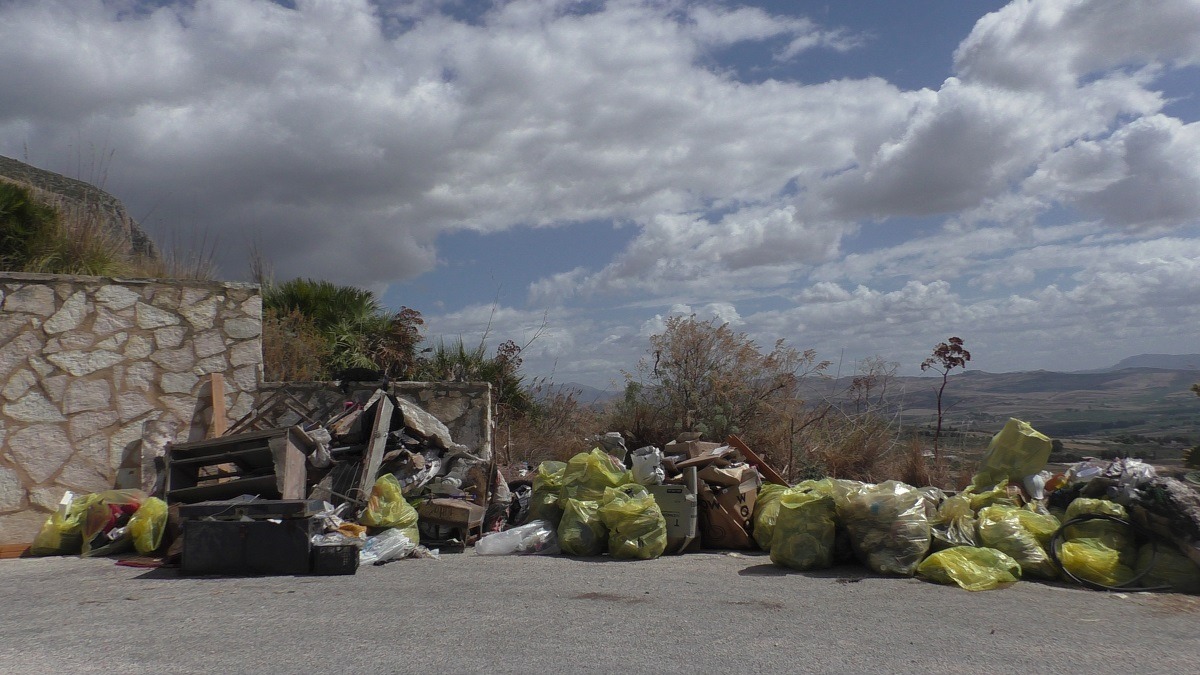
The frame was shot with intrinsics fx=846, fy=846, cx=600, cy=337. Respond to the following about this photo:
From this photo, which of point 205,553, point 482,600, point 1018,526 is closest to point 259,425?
point 205,553

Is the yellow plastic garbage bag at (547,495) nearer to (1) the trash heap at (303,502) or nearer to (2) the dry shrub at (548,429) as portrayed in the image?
(1) the trash heap at (303,502)

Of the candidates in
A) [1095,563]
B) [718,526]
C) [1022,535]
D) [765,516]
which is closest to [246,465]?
[718,526]

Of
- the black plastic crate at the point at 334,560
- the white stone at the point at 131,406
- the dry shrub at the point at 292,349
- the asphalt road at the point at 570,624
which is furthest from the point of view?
the dry shrub at the point at 292,349

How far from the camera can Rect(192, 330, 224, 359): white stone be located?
382 inches

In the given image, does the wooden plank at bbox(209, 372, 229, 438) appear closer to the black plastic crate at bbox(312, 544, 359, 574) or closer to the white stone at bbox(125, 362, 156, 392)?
the white stone at bbox(125, 362, 156, 392)

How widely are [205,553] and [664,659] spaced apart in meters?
4.27

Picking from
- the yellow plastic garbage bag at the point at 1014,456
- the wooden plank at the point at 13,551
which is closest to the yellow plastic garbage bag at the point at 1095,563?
the yellow plastic garbage bag at the point at 1014,456

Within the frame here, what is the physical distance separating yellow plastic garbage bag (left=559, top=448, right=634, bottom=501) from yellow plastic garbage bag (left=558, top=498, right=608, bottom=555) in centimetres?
28

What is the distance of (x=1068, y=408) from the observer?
22.6m

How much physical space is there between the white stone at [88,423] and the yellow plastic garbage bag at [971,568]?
829cm

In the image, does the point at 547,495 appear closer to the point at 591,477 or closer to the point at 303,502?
the point at 591,477

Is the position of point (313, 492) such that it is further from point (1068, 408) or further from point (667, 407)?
point (1068, 408)

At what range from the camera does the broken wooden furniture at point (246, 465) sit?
27.2ft

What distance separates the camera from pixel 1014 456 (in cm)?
907
